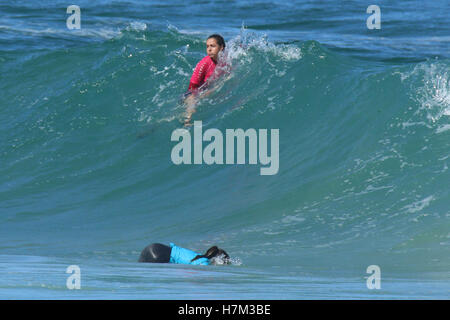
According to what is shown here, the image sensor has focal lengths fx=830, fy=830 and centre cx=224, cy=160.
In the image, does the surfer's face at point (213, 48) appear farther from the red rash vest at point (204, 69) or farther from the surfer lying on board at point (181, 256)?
the surfer lying on board at point (181, 256)

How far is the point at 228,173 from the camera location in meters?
10.1

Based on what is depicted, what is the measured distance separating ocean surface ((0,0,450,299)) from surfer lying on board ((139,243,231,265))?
214mm

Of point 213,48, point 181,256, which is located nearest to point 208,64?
point 213,48

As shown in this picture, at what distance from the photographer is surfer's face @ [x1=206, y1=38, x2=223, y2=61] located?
33.8 feet

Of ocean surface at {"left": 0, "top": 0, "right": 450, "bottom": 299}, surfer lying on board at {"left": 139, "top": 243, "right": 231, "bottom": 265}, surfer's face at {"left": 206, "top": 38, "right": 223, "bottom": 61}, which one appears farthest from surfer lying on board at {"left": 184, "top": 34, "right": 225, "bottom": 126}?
surfer lying on board at {"left": 139, "top": 243, "right": 231, "bottom": 265}

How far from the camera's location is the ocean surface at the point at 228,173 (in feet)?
20.1

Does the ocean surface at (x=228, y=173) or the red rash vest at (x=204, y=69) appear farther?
the red rash vest at (x=204, y=69)

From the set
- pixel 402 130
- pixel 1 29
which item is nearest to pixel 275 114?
pixel 402 130

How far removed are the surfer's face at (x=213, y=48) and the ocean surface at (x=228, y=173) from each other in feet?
1.74

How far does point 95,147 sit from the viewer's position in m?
11.4

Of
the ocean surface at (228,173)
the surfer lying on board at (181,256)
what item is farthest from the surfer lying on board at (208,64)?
the surfer lying on board at (181,256)

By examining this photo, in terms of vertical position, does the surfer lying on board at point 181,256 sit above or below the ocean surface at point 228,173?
below

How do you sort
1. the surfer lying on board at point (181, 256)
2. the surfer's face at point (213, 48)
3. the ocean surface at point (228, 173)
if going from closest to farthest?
the ocean surface at point (228, 173)
the surfer lying on board at point (181, 256)
the surfer's face at point (213, 48)

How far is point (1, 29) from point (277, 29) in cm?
564
